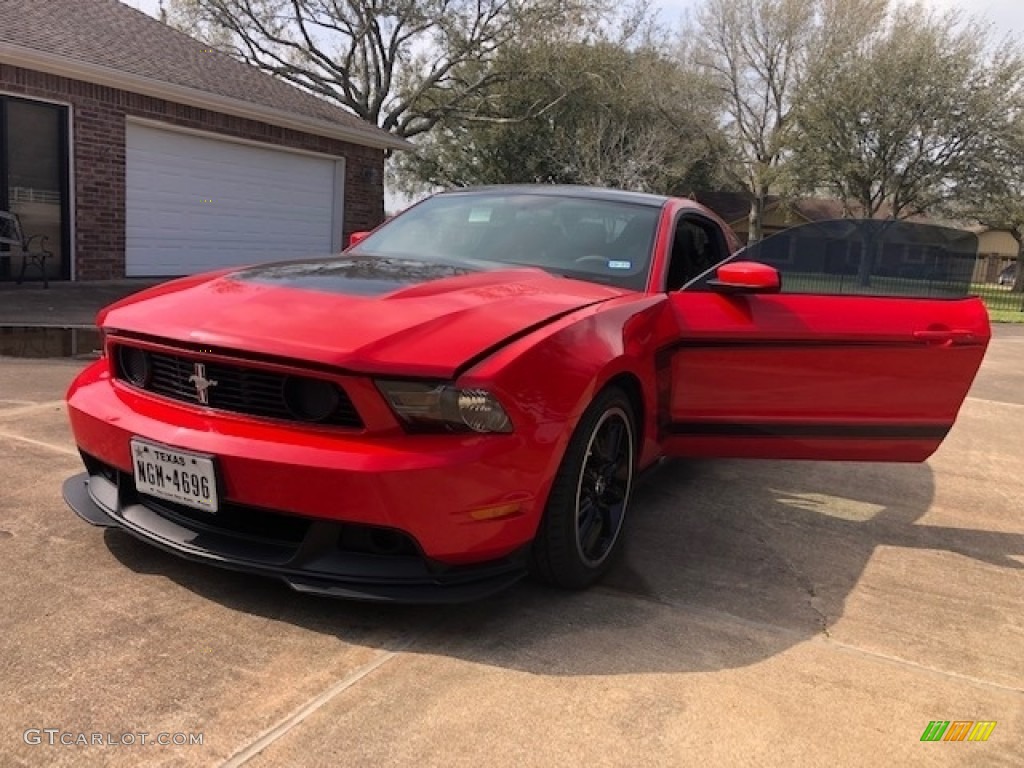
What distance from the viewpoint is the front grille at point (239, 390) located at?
8.48ft

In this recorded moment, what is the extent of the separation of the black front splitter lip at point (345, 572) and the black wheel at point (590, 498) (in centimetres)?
19

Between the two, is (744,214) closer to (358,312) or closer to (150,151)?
(150,151)

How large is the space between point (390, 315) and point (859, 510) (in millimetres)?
3000

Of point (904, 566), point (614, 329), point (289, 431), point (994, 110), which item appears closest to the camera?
point (289, 431)

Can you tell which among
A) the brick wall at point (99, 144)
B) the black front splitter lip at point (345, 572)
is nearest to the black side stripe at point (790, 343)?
the black front splitter lip at point (345, 572)

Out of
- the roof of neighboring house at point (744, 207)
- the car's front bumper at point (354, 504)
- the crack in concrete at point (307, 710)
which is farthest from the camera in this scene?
the roof of neighboring house at point (744, 207)

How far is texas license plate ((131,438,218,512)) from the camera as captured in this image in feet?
8.38

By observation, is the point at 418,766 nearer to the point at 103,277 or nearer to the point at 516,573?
the point at 516,573

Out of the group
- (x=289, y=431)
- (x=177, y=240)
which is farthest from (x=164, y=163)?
(x=289, y=431)

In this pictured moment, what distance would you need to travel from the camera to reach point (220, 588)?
2.87 m

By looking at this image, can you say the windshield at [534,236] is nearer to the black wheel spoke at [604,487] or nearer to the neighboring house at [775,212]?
the black wheel spoke at [604,487]

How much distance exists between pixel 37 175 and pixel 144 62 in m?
2.54

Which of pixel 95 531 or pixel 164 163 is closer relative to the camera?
pixel 95 531

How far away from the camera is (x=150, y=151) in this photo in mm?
12336
